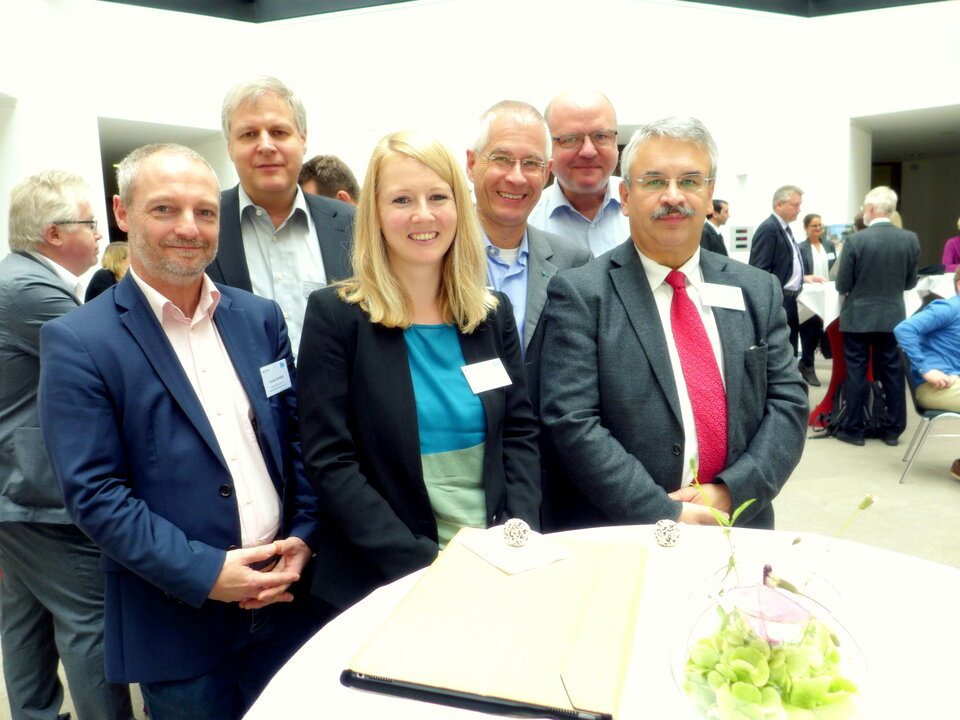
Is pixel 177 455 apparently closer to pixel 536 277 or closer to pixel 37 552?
pixel 37 552

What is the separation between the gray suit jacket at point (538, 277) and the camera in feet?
6.91

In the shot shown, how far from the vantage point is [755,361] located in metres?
1.92

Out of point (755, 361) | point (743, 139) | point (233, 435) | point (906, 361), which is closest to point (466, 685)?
point (233, 435)

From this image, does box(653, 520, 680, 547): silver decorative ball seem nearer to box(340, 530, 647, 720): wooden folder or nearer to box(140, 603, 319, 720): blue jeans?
box(340, 530, 647, 720): wooden folder

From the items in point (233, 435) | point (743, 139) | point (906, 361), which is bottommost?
point (906, 361)

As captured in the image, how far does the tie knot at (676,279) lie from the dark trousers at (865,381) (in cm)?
452

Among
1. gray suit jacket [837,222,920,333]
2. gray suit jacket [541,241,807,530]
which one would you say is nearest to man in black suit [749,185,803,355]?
gray suit jacket [837,222,920,333]

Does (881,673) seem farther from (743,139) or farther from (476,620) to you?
(743,139)

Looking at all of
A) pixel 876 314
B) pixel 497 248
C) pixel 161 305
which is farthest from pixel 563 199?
pixel 876 314

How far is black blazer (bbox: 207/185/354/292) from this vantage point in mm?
2137

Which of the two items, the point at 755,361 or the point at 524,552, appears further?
the point at 755,361

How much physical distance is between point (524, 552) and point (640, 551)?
0.21 meters

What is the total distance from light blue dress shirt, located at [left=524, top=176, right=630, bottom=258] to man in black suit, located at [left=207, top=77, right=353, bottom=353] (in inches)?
34.0

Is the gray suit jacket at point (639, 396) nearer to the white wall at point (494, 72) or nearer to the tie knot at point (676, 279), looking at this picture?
the tie knot at point (676, 279)
